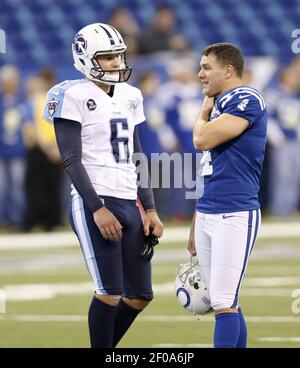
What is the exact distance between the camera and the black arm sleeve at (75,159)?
5621 millimetres

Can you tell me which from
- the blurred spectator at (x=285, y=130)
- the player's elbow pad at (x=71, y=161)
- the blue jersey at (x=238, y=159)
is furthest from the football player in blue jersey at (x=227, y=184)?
the blurred spectator at (x=285, y=130)

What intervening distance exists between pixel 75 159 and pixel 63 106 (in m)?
0.28

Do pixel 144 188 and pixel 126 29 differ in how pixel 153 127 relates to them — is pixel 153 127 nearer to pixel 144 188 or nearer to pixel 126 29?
pixel 126 29

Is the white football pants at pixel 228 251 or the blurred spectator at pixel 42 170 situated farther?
the blurred spectator at pixel 42 170

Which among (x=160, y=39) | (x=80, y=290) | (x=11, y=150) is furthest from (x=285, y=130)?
(x=80, y=290)

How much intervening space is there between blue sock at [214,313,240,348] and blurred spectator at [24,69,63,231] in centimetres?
851

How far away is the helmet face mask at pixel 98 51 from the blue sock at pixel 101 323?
115 centimetres

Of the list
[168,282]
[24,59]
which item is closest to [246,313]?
[168,282]

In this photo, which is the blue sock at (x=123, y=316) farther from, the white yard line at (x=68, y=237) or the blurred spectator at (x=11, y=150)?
the blurred spectator at (x=11, y=150)

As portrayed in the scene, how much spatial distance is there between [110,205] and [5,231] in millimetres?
9011

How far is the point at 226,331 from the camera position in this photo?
18.3 ft

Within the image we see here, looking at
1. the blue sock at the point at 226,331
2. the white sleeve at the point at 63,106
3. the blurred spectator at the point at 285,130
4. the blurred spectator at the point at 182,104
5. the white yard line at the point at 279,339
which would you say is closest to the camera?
the blue sock at the point at 226,331

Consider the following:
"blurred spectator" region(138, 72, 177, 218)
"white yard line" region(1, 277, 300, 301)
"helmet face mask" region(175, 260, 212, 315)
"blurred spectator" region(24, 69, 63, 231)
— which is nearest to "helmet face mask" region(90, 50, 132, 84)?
"helmet face mask" region(175, 260, 212, 315)
